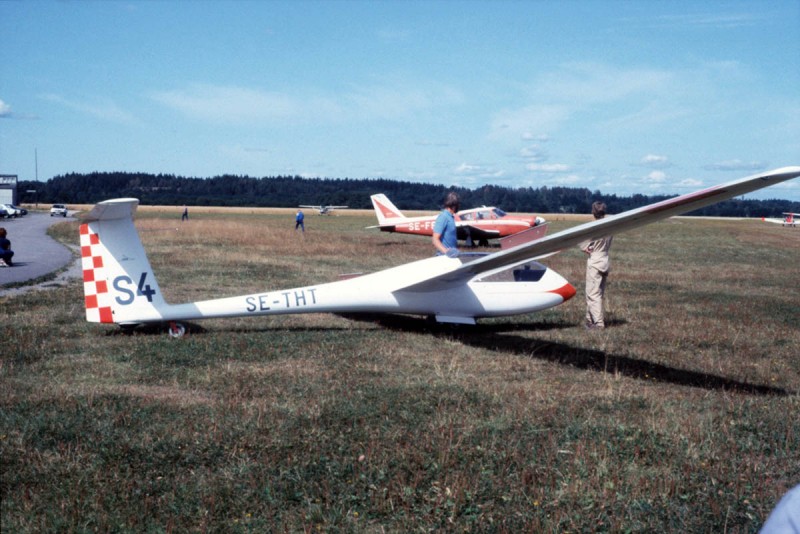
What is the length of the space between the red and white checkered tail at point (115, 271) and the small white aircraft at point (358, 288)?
0.01 meters

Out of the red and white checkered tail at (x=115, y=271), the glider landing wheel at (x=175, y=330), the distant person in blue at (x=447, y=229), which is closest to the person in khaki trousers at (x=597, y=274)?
the distant person in blue at (x=447, y=229)

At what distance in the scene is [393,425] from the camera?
223 inches

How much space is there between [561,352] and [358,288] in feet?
9.87

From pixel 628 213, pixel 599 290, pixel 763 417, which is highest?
pixel 628 213

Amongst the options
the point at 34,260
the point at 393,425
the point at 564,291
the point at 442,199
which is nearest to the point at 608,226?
the point at 393,425

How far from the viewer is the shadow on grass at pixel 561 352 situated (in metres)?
7.50

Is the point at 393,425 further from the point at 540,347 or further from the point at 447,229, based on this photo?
the point at 447,229

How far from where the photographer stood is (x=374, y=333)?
→ 9828 millimetres

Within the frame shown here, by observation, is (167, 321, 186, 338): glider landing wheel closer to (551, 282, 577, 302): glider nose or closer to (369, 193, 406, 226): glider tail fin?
(551, 282, 577, 302): glider nose

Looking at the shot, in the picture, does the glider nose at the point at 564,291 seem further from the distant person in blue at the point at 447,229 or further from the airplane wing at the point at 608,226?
the distant person in blue at the point at 447,229

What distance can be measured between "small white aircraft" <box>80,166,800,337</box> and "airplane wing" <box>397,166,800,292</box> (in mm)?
18

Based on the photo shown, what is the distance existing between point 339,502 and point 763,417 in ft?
13.7

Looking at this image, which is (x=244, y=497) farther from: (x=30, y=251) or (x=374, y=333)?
(x=30, y=251)

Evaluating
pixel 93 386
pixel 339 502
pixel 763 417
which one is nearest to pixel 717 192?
pixel 763 417
